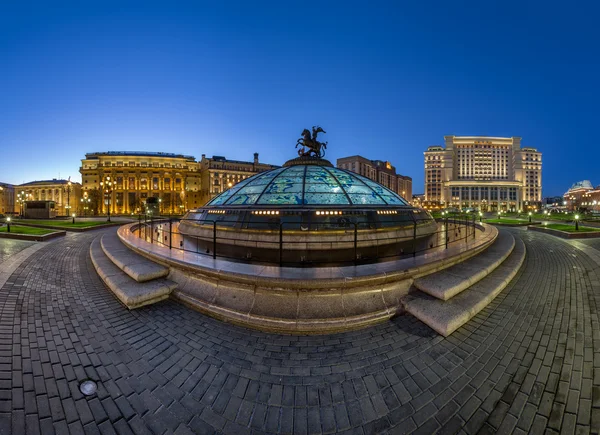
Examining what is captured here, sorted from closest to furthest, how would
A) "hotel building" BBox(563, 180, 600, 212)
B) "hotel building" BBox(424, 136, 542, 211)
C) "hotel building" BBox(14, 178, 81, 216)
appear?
1. "hotel building" BBox(14, 178, 81, 216)
2. "hotel building" BBox(563, 180, 600, 212)
3. "hotel building" BBox(424, 136, 542, 211)

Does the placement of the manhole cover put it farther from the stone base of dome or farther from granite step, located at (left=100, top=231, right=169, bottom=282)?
the stone base of dome

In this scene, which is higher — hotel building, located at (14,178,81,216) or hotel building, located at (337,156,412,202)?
hotel building, located at (337,156,412,202)

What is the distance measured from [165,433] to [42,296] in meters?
5.01

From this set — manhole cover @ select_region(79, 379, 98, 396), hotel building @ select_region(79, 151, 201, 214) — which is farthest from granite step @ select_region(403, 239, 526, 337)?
hotel building @ select_region(79, 151, 201, 214)

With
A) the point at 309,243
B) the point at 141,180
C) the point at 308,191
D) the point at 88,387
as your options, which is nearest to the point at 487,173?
the point at 308,191

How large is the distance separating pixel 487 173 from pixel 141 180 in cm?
13978

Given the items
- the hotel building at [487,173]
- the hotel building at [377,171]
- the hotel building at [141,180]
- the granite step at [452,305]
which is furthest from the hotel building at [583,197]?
the hotel building at [141,180]

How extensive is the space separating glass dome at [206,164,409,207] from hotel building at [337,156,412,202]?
69.9 metres

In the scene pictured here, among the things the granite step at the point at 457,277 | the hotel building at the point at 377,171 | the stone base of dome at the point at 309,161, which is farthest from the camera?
the hotel building at the point at 377,171

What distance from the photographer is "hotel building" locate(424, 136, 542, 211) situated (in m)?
104

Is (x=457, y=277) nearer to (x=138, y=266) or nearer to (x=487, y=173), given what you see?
(x=138, y=266)

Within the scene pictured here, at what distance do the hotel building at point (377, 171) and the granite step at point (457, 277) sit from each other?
76538mm

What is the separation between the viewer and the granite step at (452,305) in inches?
147

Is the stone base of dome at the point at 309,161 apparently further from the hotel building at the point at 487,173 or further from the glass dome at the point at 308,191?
the hotel building at the point at 487,173
